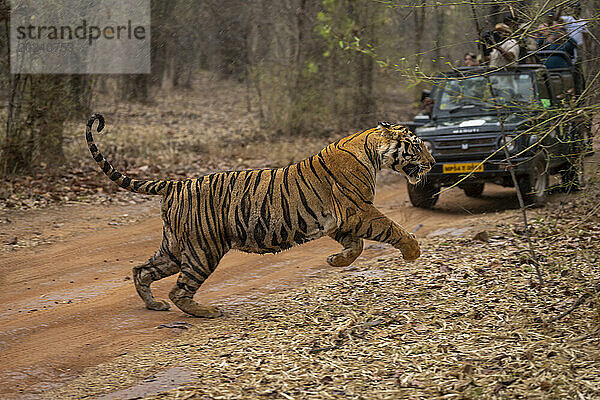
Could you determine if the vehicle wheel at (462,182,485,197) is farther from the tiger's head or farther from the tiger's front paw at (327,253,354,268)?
the tiger's front paw at (327,253,354,268)

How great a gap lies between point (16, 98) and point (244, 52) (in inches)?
339

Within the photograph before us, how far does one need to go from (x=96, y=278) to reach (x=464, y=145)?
5.63 metres

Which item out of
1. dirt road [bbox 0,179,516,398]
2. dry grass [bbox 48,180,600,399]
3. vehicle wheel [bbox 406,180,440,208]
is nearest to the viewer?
dry grass [bbox 48,180,600,399]

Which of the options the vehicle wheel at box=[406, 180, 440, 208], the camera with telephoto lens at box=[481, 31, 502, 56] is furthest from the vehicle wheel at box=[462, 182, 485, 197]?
the camera with telephoto lens at box=[481, 31, 502, 56]

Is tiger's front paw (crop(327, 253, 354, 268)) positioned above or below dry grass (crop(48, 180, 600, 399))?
above

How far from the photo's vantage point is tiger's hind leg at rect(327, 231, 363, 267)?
20.7 ft

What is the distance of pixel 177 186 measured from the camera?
258 inches

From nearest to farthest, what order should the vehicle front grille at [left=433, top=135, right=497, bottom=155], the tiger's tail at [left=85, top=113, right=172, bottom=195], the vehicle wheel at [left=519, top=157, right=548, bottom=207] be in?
the tiger's tail at [left=85, top=113, right=172, bottom=195]
the vehicle wheel at [left=519, top=157, right=548, bottom=207]
the vehicle front grille at [left=433, top=135, right=497, bottom=155]

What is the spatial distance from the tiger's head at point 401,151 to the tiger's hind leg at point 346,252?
2.51 feet

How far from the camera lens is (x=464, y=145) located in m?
10.8

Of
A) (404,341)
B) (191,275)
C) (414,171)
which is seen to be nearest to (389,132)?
(414,171)

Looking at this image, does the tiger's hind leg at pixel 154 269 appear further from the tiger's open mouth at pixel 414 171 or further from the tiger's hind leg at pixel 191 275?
the tiger's open mouth at pixel 414 171

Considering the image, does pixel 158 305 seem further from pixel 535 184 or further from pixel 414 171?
pixel 535 184

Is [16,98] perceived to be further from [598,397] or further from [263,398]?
[598,397]
